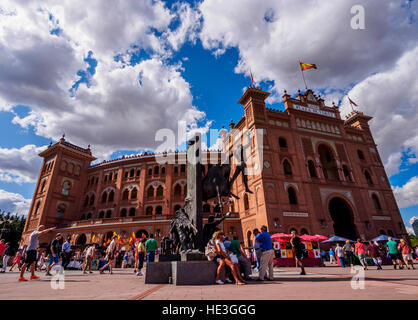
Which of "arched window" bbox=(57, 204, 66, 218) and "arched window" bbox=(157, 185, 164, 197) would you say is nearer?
"arched window" bbox=(157, 185, 164, 197)

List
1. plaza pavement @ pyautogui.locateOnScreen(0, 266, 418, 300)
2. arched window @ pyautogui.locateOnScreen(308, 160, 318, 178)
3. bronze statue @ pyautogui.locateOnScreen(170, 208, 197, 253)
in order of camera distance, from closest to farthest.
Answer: plaza pavement @ pyautogui.locateOnScreen(0, 266, 418, 300) → bronze statue @ pyautogui.locateOnScreen(170, 208, 197, 253) → arched window @ pyautogui.locateOnScreen(308, 160, 318, 178)

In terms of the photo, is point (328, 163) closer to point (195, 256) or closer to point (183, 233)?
point (183, 233)

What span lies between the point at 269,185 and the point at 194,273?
1756 cm

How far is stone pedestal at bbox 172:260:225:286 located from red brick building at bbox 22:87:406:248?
1577 cm

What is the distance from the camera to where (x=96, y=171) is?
111ft

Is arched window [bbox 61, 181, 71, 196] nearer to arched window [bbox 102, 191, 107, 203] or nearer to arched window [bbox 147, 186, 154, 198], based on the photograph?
arched window [bbox 102, 191, 107, 203]

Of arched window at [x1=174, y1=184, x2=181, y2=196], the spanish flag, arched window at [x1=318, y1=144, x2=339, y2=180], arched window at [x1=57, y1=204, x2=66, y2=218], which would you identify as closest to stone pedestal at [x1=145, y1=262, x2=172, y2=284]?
arched window at [x1=174, y1=184, x2=181, y2=196]

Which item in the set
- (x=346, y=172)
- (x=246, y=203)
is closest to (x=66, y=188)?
(x=246, y=203)

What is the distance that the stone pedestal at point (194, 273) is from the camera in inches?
195

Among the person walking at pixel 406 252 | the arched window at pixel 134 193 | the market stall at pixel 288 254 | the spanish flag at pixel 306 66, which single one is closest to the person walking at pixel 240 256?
the person walking at pixel 406 252

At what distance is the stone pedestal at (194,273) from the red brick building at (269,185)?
15771mm

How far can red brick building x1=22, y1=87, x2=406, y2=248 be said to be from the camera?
870 inches

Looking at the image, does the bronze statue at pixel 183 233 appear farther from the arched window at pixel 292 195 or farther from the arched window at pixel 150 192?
the arched window at pixel 150 192

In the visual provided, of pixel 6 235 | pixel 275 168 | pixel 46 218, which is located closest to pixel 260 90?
pixel 275 168
